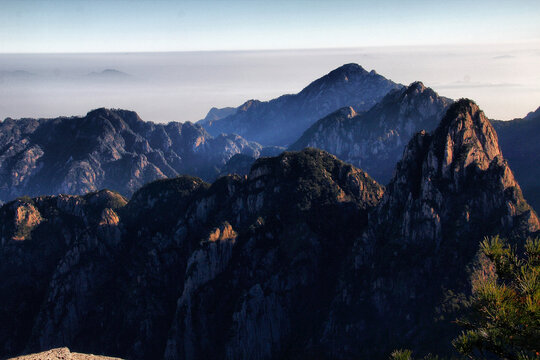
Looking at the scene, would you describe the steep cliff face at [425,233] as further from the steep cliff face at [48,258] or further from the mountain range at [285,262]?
the steep cliff face at [48,258]

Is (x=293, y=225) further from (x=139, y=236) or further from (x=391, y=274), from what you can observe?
(x=139, y=236)

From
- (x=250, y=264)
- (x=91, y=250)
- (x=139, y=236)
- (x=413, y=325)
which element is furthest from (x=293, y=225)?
(x=91, y=250)

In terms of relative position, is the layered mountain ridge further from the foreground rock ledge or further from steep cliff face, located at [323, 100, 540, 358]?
the foreground rock ledge

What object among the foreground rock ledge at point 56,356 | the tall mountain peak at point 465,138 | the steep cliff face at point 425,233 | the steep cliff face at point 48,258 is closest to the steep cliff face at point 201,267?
the steep cliff face at point 48,258

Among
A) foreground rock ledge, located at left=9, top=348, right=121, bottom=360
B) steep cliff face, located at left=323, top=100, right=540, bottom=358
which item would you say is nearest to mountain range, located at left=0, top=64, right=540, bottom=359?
steep cliff face, located at left=323, top=100, right=540, bottom=358

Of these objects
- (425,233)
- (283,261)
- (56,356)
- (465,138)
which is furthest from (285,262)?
(56,356)

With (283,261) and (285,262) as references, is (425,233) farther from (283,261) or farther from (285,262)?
(283,261)
